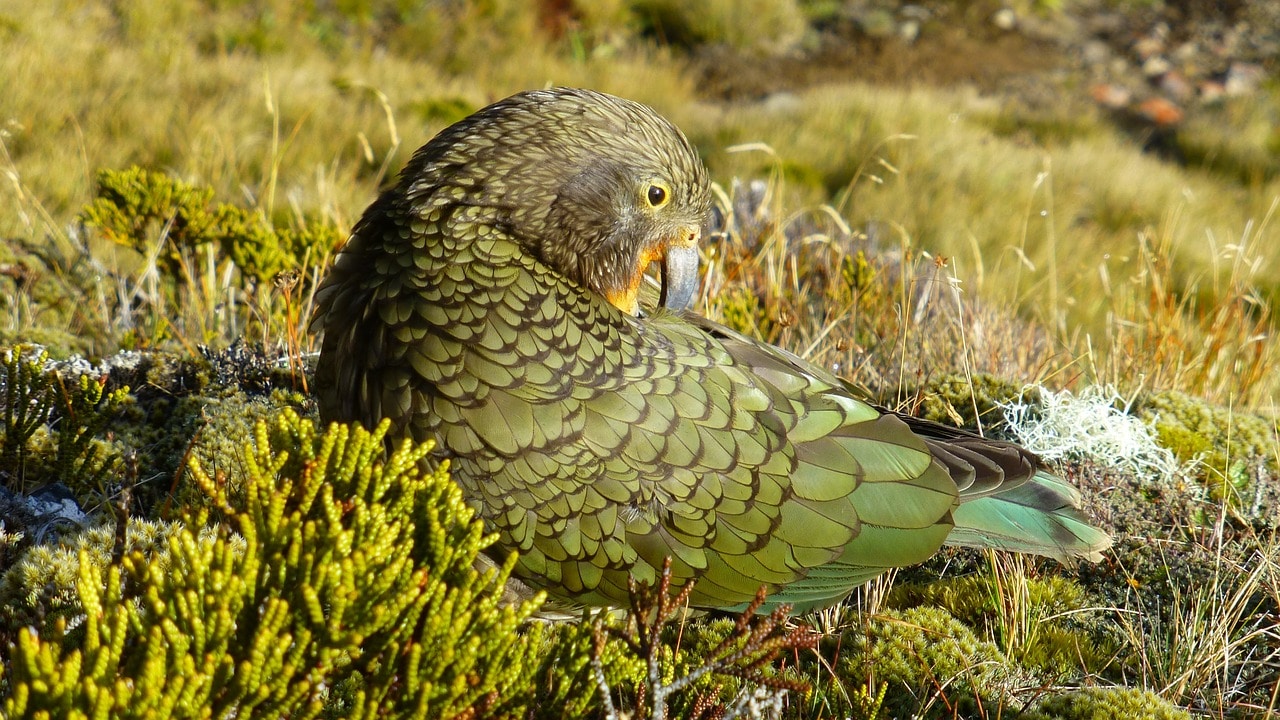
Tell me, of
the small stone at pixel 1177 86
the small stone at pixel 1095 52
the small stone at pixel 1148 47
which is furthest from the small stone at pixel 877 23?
the small stone at pixel 1177 86

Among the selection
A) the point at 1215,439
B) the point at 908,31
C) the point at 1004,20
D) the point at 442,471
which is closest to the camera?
the point at 442,471

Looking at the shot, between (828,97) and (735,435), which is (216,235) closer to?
(735,435)

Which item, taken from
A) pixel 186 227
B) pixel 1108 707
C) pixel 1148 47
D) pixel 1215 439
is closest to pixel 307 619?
pixel 1108 707

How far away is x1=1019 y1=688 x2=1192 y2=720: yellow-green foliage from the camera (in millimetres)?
2229

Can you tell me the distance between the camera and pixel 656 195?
229 cm

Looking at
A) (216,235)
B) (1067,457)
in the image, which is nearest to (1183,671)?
(1067,457)

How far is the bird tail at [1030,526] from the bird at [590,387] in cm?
14

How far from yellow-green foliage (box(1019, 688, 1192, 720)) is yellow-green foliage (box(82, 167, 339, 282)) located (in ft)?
9.48

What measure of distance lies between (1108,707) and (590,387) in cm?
143

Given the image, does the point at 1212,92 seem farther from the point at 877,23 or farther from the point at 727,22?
the point at 727,22

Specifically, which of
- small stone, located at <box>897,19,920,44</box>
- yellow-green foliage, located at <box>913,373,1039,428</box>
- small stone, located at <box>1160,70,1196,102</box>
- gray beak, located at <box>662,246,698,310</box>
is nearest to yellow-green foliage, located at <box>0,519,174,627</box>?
gray beak, located at <box>662,246,698,310</box>

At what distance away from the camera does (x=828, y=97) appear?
9.71 m

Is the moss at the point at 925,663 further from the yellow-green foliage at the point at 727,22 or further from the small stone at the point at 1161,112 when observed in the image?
the yellow-green foliage at the point at 727,22

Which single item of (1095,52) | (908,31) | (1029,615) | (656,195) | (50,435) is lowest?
(1029,615)
